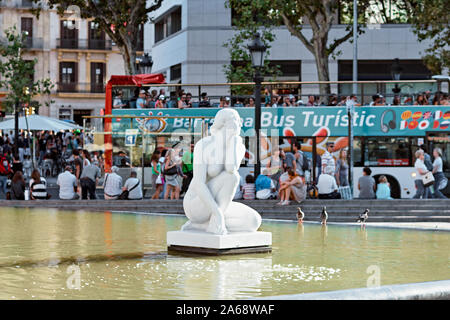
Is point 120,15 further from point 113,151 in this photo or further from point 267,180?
point 267,180

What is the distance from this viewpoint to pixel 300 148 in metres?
27.6

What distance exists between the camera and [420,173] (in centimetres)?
2595

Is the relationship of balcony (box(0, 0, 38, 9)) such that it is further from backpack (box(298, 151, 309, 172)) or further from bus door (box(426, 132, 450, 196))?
bus door (box(426, 132, 450, 196))

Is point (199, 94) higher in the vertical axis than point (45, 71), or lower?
lower

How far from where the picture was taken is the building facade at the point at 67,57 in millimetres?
72062

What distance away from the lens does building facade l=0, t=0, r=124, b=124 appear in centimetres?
7206

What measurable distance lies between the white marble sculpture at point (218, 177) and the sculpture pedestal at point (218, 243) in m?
0.13

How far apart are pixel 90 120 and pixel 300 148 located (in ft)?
21.7

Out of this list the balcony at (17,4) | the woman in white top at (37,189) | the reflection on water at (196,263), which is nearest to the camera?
the reflection on water at (196,263)

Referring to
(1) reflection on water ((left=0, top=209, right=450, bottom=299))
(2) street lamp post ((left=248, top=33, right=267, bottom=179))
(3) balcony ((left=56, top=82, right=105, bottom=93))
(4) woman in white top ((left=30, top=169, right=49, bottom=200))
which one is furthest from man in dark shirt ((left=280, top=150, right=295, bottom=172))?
(3) balcony ((left=56, top=82, right=105, bottom=93))

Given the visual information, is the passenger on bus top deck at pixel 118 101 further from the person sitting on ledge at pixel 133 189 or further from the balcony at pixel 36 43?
the balcony at pixel 36 43

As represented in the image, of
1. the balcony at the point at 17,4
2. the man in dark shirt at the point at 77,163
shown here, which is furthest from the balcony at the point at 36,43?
the man in dark shirt at the point at 77,163

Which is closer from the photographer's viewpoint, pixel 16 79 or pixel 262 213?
pixel 262 213
